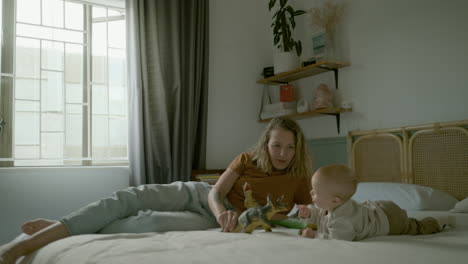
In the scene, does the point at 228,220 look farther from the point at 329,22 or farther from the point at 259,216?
the point at 329,22

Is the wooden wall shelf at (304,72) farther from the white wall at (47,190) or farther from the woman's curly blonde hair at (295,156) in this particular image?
the white wall at (47,190)

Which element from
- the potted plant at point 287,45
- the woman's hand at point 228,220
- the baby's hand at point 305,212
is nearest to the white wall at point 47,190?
the potted plant at point 287,45

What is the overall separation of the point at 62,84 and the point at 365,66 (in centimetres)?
224

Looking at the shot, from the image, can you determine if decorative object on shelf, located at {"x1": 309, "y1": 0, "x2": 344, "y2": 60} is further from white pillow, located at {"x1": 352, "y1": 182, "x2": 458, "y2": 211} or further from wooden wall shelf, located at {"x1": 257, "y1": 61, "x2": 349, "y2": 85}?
white pillow, located at {"x1": 352, "y1": 182, "x2": 458, "y2": 211}

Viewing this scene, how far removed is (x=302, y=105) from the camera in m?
3.15

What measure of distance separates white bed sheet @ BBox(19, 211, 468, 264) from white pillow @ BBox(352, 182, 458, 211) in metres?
0.76

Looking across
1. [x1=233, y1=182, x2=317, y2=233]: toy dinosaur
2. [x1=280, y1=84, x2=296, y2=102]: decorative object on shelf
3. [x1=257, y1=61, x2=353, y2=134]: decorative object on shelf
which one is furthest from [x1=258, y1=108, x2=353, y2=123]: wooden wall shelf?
[x1=233, y1=182, x2=317, y2=233]: toy dinosaur

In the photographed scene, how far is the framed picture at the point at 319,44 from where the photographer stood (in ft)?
10.2

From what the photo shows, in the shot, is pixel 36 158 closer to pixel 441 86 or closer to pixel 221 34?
pixel 221 34

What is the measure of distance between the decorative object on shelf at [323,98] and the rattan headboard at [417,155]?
30cm

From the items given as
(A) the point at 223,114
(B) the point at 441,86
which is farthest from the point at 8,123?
(B) the point at 441,86

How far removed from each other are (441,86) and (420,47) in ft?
1.00

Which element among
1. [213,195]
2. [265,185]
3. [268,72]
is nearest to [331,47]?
[268,72]

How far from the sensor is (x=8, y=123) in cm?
267
